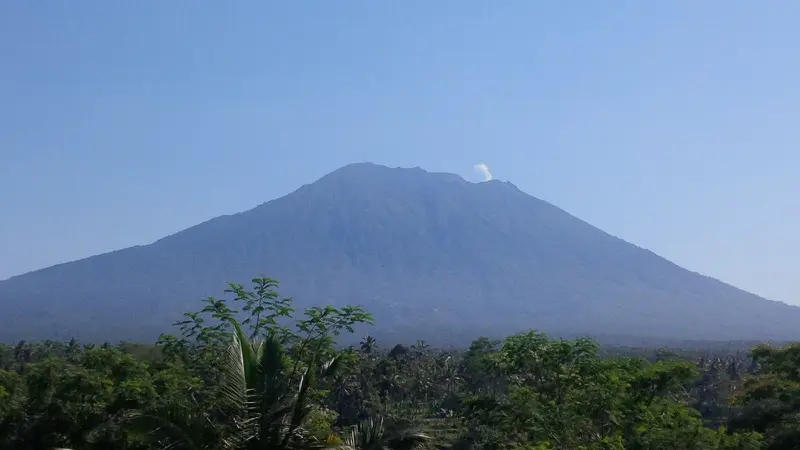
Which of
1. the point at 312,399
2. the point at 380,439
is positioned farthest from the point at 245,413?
the point at 380,439

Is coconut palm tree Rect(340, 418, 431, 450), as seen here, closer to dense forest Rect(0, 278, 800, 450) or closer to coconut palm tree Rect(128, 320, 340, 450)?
dense forest Rect(0, 278, 800, 450)

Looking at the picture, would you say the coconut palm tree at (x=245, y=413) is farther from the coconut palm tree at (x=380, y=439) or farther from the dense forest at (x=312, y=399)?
the coconut palm tree at (x=380, y=439)

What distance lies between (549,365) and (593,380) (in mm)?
1242

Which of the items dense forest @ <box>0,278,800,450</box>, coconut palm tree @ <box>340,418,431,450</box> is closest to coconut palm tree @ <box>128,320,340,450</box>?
dense forest @ <box>0,278,800,450</box>

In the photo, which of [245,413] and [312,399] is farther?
[312,399]

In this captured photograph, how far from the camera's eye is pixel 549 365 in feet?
44.3

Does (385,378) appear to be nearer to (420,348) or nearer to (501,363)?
(420,348)

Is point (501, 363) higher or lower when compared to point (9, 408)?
higher

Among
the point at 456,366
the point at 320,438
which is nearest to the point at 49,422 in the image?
the point at 320,438

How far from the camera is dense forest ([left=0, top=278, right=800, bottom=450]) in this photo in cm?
861

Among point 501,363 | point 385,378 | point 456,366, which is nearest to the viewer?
point 501,363

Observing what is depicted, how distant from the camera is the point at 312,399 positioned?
9633mm

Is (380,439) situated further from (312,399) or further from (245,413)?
(245,413)

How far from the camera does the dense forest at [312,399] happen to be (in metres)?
8.61
